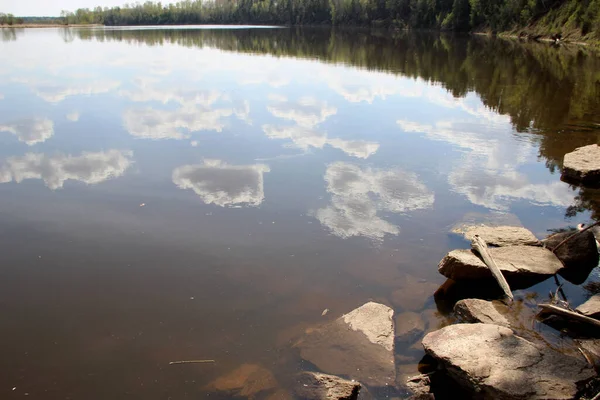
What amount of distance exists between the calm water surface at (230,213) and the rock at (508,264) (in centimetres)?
32

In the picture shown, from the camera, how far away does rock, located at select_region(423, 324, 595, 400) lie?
13.9 feet

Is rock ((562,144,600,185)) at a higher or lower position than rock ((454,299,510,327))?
higher

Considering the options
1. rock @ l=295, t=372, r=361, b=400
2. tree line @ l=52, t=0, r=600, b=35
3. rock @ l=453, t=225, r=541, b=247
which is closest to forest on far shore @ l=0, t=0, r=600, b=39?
tree line @ l=52, t=0, r=600, b=35

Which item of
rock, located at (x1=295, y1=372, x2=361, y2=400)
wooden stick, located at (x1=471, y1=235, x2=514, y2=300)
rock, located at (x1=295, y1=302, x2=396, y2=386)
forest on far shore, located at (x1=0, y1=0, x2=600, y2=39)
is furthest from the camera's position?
forest on far shore, located at (x1=0, y1=0, x2=600, y2=39)

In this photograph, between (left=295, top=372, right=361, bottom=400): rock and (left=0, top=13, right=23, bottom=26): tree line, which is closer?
(left=295, top=372, right=361, bottom=400): rock

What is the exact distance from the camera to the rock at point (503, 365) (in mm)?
4238

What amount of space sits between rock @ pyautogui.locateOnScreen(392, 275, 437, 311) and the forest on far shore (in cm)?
4550

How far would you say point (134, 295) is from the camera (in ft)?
20.1

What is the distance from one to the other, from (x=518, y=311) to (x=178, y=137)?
10.1m

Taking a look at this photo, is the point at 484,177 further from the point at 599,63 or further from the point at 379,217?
the point at 599,63

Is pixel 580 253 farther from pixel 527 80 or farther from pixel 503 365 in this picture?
pixel 527 80

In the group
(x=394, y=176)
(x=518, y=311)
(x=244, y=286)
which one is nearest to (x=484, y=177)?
(x=394, y=176)

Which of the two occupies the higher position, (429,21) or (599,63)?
(429,21)

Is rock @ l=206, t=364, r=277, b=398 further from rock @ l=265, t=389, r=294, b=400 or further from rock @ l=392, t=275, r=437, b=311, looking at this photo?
rock @ l=392, t=275, r=437, b=311
